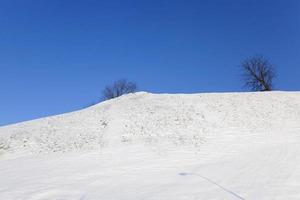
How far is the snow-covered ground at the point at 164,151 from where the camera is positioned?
38.4 ft

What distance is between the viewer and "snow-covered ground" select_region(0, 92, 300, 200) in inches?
461

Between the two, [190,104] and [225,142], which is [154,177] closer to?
[225,142]

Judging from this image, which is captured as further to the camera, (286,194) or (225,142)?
(225,142)

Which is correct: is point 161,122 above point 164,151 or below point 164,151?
above

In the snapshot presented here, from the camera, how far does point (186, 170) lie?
1412 cm

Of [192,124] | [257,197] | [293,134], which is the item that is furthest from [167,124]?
[257,197]

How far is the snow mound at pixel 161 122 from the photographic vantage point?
2159cm

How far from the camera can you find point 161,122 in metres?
25.0

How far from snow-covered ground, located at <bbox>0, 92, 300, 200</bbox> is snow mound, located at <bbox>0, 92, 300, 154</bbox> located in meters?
0.06

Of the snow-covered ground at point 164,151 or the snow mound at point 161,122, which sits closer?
the snow-covered ground at point 164,151

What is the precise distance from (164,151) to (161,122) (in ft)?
23.5

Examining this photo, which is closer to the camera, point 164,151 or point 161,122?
point 164,151

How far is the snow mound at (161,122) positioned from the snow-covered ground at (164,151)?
6 cm

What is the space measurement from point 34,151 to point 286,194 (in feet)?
46.8
